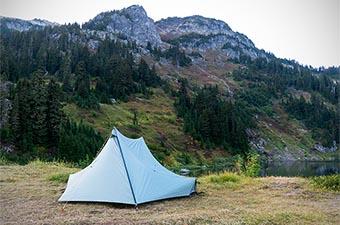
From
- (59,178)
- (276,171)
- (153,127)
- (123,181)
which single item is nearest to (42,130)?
(153,127)

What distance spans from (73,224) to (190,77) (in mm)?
179912

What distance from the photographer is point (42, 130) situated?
67.2 m

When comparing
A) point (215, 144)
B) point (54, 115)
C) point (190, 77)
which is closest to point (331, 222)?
point (54, 115)

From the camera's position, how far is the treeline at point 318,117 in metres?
155

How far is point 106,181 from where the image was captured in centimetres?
1538

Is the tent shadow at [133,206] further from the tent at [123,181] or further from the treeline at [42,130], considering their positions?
the treeline at [42,130]

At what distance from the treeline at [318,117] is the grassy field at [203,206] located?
142 metres

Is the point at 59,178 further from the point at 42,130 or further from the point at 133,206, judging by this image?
the point at 42,130

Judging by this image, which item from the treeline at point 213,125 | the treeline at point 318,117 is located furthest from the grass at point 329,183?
the treeline at point 318,117

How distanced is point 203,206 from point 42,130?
57585 millimetres

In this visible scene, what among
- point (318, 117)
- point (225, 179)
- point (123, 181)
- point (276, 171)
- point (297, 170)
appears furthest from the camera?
point (318, 117)

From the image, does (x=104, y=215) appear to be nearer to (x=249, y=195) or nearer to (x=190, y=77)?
(x=249, y=195)

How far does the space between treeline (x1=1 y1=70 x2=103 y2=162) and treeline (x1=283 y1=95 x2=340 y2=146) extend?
354ft

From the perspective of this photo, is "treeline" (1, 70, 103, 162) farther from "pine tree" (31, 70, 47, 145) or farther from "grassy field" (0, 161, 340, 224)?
"grassy field" (0, 161, 340, 224)
